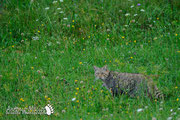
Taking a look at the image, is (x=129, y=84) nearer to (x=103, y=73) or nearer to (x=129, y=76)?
(x=129, y=76)

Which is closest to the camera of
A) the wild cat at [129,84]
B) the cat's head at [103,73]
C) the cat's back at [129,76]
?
the wild cat at [129,84]

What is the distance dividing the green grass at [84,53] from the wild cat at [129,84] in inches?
6.1

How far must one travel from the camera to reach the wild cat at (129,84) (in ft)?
16.4

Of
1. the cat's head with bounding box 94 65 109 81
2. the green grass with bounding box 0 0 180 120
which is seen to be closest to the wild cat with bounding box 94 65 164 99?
the cat's head with bounding box 94 65 109 81

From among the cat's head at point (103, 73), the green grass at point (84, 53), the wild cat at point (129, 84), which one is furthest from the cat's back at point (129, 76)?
the green grass at point (84, 53)

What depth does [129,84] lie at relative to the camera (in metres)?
5.23

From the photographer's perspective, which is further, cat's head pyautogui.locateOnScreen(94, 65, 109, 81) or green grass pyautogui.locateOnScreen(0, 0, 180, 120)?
cat's head pyautogui.locateOnScreen(94, 65, 109, 81)

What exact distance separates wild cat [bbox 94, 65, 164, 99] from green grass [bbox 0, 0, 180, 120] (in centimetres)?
16

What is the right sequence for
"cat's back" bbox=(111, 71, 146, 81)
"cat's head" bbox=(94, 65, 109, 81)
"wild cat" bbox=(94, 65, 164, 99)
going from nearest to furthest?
1. "wild cat" bbox=(94, 65, 164, 99)
2. "cat's back" bbox=(111, 71, 146, 81)
3. "cat's head" bbox=(94, 65, 109, 81)

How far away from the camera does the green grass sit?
5.04 metres

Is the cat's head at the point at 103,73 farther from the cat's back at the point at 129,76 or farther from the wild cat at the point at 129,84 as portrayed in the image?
the cat's back at the point at 129,76

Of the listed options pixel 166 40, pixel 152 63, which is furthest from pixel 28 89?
pixel 166 40

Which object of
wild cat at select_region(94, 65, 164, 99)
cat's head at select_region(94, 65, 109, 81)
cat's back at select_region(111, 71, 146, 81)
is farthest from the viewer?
cat's head at select_region(94, 65, 109, 81)

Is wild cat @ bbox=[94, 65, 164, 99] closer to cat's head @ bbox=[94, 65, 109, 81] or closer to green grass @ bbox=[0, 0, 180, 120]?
cat's head @ bbox=[94, 65, 109, 81]
